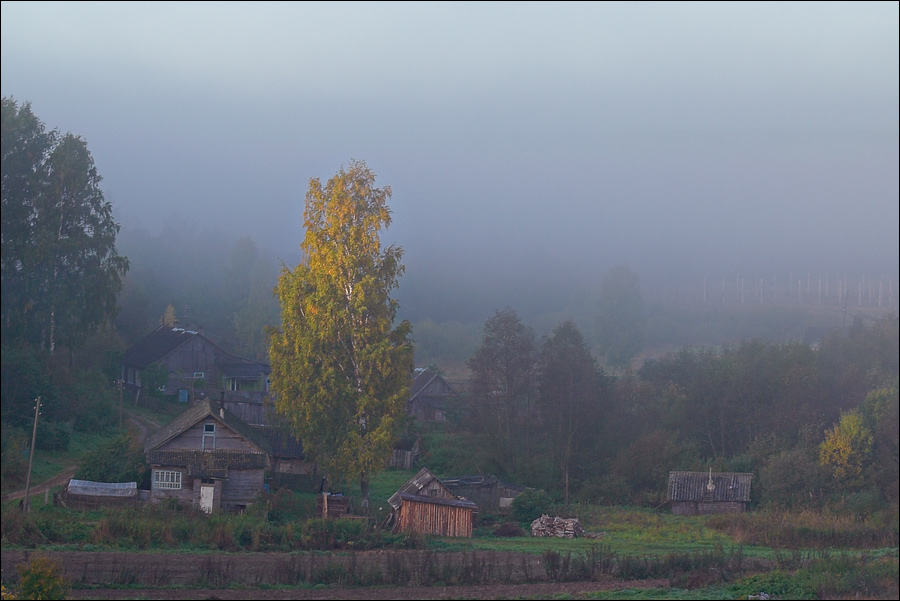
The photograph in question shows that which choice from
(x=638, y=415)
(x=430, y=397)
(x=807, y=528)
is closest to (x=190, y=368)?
(x=430, y=397)

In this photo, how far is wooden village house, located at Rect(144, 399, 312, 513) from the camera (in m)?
30.9

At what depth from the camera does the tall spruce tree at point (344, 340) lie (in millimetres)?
31578

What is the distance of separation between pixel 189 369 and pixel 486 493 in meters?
25.7

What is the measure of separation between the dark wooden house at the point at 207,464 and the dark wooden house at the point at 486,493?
891cm

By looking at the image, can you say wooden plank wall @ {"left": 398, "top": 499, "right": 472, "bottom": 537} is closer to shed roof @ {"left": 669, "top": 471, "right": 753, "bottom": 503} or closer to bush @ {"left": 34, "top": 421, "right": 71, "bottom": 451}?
shed roof @ {"left": 669, "top": 471, "right": 753, "bottom": 503}

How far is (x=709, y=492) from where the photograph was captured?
36406mm

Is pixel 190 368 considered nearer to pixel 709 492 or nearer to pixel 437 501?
pixel 437 501

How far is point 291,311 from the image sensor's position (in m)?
32.6

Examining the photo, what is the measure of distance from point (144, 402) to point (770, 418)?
119ft

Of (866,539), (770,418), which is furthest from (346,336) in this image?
(770,418)

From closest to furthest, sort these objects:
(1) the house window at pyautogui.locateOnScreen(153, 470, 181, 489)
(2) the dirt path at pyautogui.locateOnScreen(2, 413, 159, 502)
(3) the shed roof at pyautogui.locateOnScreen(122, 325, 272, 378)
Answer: (2) the dirt path at pyautogui.locateOnScreen(2, 413, 159, 502) → (1) the house window at pyautogui.locateOnScreen(153, 470, 181, 489) → (3) the shed roof at pyautogui.locateOnScreen(122, 325, 272, 378)

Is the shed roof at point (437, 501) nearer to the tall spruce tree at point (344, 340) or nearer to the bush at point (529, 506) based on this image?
the tall spruce tree at point (344, 340)

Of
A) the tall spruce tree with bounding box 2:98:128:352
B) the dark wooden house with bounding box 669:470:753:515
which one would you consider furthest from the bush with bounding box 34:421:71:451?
the dark wooden house with bounding box 669:470:753:515

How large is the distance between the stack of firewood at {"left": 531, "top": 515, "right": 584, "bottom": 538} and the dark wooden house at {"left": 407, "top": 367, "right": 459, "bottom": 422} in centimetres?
2521
